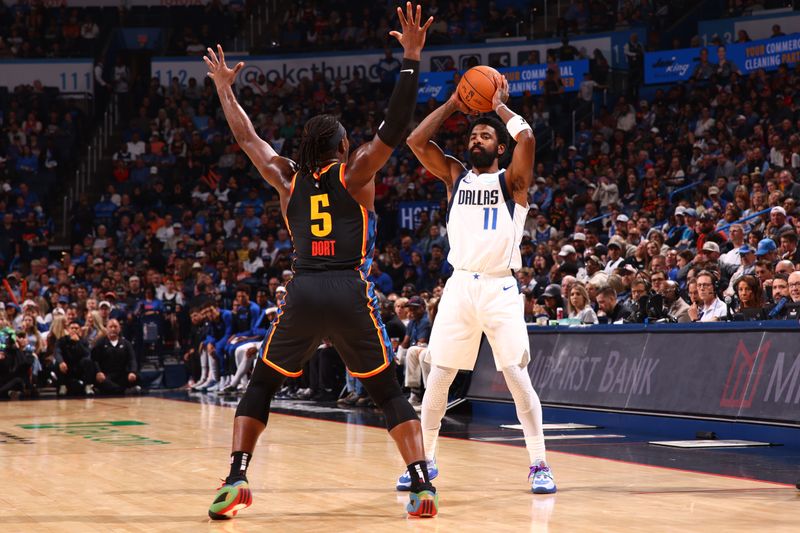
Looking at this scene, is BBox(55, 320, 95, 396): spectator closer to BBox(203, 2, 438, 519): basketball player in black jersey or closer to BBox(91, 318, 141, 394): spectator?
BBox(91, 318, 141, 394): spectator

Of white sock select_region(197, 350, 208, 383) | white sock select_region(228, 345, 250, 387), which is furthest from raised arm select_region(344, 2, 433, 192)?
white sock select_region(197, 350, 208, 383)

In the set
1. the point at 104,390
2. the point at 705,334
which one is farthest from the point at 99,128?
the point at 705,334

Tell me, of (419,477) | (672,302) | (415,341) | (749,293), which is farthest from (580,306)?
(419,477)

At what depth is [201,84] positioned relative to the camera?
27.7 metres

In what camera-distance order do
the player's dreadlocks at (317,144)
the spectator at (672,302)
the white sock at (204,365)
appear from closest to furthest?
the player's dreadlocks at (317,144) < the spectator at (672,302) < the white sock at (204,365)

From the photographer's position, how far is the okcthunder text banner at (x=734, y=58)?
2100 cm

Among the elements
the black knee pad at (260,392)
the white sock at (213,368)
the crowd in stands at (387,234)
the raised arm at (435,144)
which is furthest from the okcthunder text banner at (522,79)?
the black knee pad at (260,392)

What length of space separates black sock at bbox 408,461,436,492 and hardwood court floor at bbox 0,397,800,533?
176 millimetres

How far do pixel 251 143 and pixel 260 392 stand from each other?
1460 mm

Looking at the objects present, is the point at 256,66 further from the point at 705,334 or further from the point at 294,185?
the point at 294,185

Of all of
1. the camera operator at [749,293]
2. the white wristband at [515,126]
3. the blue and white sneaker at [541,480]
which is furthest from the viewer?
the camera operator at [749,293]

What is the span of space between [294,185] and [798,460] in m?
4.76

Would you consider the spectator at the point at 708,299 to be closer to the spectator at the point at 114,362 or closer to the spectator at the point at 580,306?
the spectator at the point at 580,306

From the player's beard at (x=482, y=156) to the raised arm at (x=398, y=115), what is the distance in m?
1.30
